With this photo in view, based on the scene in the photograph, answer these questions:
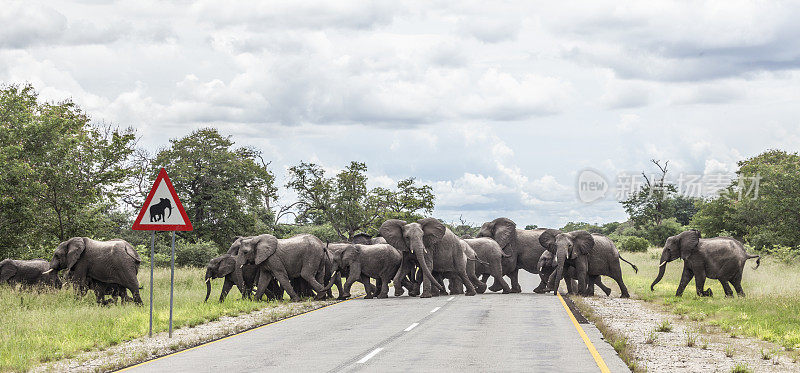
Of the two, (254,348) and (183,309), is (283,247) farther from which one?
→ (254,348)

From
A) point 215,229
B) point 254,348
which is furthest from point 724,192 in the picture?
point 254,348

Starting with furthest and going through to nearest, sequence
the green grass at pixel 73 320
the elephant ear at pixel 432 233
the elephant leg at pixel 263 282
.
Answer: the elephant ear at pixel 432 233, the elephant leg at pixel 263 282, the green grass at pixel 73 320

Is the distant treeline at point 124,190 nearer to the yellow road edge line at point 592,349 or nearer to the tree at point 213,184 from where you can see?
the tree at point 213,184

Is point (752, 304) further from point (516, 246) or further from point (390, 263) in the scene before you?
point (516, 246)

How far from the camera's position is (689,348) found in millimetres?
13586

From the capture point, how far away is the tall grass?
52.0 ft

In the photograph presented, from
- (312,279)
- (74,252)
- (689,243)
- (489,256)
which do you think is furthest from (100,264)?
(689,243)

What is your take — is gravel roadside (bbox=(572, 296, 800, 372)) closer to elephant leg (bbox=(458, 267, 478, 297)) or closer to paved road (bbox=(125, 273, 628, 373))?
paved road (bbox=(125, 273, 628, 373))

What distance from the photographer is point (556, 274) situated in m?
28.2

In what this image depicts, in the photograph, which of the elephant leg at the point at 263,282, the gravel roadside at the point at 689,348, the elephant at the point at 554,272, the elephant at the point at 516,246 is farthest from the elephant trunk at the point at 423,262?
the gravel roadside at the point at 689,348

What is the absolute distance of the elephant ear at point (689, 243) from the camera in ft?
84.0

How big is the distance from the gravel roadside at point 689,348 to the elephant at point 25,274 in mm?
18066

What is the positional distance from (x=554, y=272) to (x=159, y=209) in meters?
18.3

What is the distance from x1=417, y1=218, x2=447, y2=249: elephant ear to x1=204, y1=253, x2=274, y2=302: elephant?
614 cm
